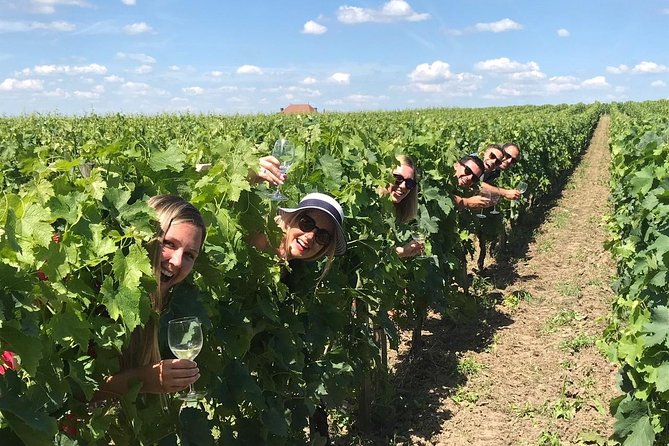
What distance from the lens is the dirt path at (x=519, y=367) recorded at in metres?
5.12

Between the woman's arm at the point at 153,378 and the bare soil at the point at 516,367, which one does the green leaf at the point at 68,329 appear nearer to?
the woman's arm at the point at 153,378

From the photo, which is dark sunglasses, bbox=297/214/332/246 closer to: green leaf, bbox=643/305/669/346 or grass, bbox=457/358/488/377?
green leaf, bbox=643/305/669/346

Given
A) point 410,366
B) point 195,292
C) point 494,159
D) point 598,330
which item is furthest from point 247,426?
point 494,159

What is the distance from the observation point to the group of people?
7.08ft

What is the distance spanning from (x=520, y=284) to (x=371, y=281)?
4903 millimetres

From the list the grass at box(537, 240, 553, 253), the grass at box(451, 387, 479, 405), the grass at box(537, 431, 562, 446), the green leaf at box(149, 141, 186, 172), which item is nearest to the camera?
the green leaf at box(149, 141, 186, 172)

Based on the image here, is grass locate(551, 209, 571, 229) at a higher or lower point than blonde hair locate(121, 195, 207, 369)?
lower

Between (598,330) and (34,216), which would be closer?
(34,216)

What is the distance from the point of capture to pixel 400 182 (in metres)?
5.00

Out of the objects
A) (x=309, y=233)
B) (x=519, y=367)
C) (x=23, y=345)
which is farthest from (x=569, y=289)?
(x=23, y=345)

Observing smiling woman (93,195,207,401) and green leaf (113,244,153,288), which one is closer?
green leaf (113,244,153,288)

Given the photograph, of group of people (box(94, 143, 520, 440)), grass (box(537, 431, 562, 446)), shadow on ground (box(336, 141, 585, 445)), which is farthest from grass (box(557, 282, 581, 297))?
group of people (box(94, 143, 520, 440))

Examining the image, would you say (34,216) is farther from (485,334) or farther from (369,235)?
(485,334)

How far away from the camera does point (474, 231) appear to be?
Answer: 9008 mm
